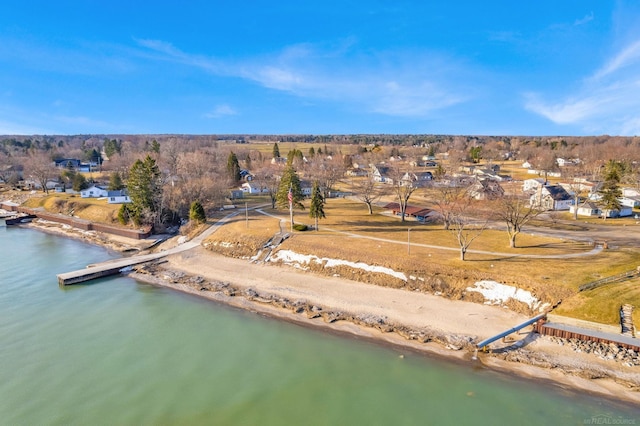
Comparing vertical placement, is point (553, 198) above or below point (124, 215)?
above

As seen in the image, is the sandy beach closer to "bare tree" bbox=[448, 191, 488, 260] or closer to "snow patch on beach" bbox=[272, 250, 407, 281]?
"snow patch on beach" bbox=[272, 250, 407, 281]

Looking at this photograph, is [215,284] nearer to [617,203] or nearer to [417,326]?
[417,326]

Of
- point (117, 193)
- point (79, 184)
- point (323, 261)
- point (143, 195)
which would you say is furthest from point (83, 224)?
point (323, 261)

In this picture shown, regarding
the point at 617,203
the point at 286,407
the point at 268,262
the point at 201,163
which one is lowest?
the point at 286,407

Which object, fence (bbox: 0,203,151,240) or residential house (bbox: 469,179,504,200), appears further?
residential house (bbox: 469,179,504,200)

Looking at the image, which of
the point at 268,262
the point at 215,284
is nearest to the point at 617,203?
the point at 268,262

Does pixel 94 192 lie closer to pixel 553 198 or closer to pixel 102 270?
pixel 102 270

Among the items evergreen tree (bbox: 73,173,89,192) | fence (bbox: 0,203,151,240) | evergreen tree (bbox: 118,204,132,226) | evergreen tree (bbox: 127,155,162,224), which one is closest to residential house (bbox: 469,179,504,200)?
evergreen tree (bbox: 127,155,162,224)
